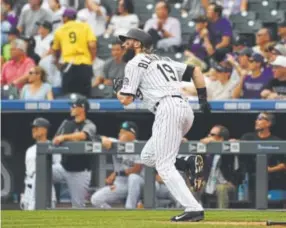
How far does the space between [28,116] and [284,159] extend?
13.0 ft

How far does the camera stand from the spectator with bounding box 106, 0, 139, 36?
16469mm

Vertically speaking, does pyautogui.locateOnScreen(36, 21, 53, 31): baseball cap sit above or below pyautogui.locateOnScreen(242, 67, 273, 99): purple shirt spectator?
above

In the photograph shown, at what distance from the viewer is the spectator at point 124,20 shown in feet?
54.0

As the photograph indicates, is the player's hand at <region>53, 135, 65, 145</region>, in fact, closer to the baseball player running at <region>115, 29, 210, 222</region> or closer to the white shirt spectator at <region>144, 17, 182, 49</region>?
the white shirt spectator at <region>144, 17, 182, 49</region>

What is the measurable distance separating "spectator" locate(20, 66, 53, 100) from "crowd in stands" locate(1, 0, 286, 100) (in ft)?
0.04

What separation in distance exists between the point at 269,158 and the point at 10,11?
21.7ft

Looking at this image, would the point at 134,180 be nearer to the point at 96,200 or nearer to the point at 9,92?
the point at 96,200

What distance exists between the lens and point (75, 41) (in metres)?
15.6

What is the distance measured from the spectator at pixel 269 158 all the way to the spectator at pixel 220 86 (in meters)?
0.89

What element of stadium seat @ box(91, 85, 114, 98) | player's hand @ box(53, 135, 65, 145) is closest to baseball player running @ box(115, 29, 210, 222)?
player's hand @ box(53, 135, 65, 145)

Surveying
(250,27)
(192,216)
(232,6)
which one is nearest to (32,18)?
(232,6)

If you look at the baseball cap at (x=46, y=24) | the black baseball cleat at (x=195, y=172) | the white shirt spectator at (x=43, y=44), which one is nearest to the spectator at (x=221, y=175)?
the black baseball cleat at (x=195, y=172)

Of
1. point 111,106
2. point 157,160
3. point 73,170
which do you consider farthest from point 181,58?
point 157,160

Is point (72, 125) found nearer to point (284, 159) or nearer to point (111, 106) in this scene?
point (111, 106)
